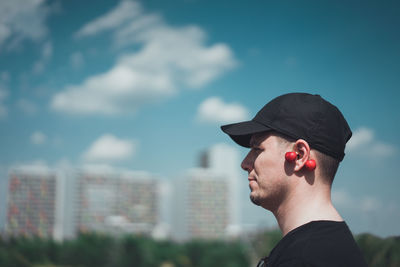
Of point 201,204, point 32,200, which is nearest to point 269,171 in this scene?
point 201,204

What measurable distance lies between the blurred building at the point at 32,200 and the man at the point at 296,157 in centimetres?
11501

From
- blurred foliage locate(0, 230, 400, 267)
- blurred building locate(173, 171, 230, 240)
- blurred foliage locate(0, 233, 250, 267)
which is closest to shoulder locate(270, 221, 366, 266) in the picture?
blurred foliage locate(0, 230, 400, 267)

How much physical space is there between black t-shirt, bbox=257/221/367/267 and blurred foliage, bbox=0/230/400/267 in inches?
620

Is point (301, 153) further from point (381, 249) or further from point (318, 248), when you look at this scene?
point (381, 249)

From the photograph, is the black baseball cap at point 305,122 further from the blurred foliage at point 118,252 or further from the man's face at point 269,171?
the blurred foliage at point 118,252

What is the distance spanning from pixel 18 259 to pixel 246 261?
10372 mm

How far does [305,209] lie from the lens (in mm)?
1058

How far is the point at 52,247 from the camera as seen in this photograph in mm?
20156

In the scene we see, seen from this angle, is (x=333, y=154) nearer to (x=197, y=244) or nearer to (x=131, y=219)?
(x=197, y=244)

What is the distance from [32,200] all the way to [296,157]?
119 meters

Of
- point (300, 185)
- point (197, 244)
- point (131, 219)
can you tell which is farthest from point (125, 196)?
point (300, 185)

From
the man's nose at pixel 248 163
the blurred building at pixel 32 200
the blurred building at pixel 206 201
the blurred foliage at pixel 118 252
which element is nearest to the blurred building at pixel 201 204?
the blurred building at pixel 206 201

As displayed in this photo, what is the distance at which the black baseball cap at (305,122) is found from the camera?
106cm

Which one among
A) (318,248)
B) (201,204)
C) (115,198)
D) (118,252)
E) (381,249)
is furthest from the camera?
(201,204)
